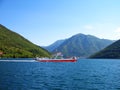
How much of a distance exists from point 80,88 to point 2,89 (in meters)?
19.5

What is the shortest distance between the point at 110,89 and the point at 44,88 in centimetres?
1677

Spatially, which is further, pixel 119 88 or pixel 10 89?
pixel 119 88

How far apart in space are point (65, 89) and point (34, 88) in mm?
7951

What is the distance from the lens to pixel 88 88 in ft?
213

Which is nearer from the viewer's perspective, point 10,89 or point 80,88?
point 10,89

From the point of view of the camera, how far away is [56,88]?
64.4m

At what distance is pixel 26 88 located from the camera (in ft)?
205

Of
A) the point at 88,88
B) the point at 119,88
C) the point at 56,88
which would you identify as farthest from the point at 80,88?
the point at 119,88

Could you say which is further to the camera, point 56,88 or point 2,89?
point 56,88

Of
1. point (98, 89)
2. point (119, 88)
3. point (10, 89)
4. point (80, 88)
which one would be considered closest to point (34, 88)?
point (10, 89)

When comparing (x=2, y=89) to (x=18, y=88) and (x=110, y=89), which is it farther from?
(x=110, y=89)

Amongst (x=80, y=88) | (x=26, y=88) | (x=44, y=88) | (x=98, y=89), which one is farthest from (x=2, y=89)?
(x=98, y=89)

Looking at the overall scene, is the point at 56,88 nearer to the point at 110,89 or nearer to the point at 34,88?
the point at 34,88

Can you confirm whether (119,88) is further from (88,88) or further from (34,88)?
(34,88)
